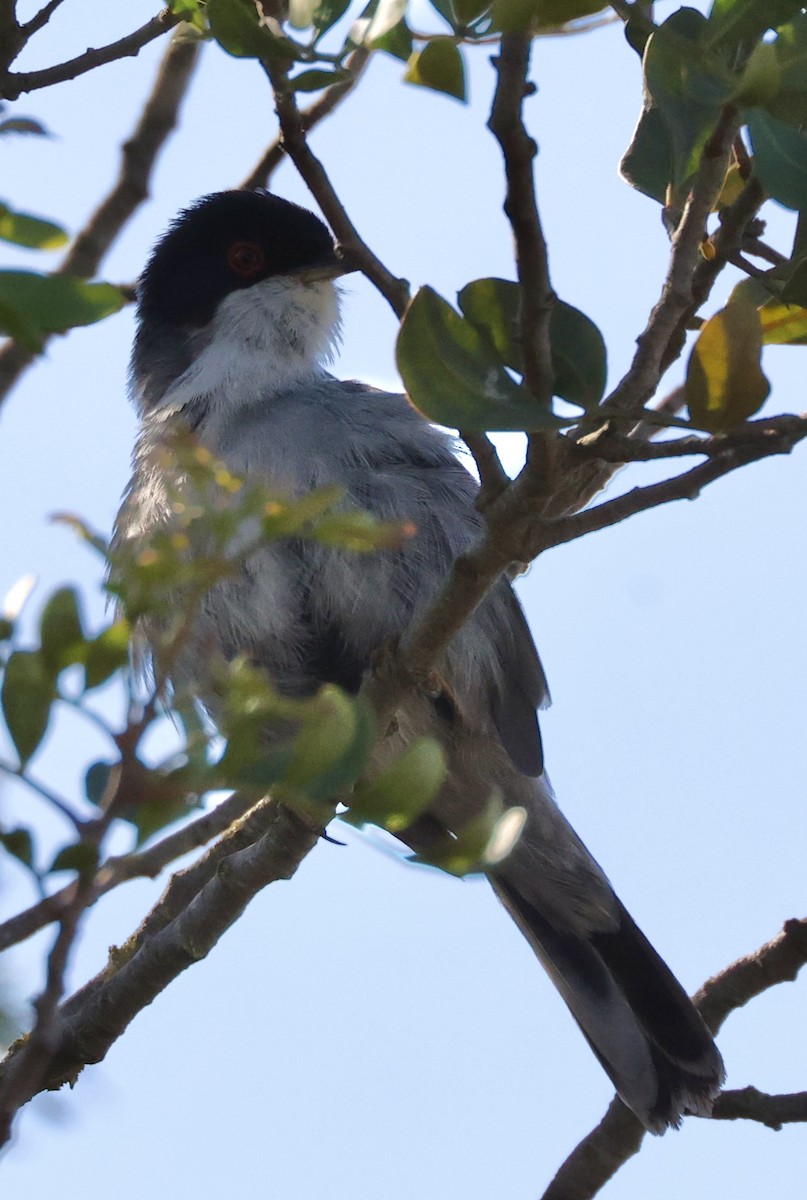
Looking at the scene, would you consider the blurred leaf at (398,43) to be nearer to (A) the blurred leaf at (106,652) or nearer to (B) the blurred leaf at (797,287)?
(B) the blurred leaf at (797,287)

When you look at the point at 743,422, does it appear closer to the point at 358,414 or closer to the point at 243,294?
the point at 358,414

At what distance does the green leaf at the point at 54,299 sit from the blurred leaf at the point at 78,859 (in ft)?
1.84

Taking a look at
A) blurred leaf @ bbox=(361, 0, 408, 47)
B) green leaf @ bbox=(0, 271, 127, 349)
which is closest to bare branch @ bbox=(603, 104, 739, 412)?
blurred leaf @ bbox=(361, 0, 408, 47)

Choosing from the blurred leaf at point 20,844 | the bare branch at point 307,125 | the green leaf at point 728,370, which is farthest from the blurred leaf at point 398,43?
the bare branch at point 307,125

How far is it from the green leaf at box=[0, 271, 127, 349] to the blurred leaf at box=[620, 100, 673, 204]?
4.26ft

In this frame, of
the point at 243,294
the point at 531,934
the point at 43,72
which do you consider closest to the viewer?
the point at 43,72

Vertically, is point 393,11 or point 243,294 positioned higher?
point 243,294

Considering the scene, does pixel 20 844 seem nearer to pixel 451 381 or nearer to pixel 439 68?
pixel 451 381

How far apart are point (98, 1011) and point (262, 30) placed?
2.66 m

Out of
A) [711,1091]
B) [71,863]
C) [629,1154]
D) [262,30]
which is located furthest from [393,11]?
[711,1091]

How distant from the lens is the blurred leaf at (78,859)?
1.57m

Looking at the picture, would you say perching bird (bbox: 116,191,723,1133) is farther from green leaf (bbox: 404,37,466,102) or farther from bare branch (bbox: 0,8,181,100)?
green leaf (bbox: 404,37,466,102)

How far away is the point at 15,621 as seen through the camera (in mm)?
1602

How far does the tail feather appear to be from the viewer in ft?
15.3
